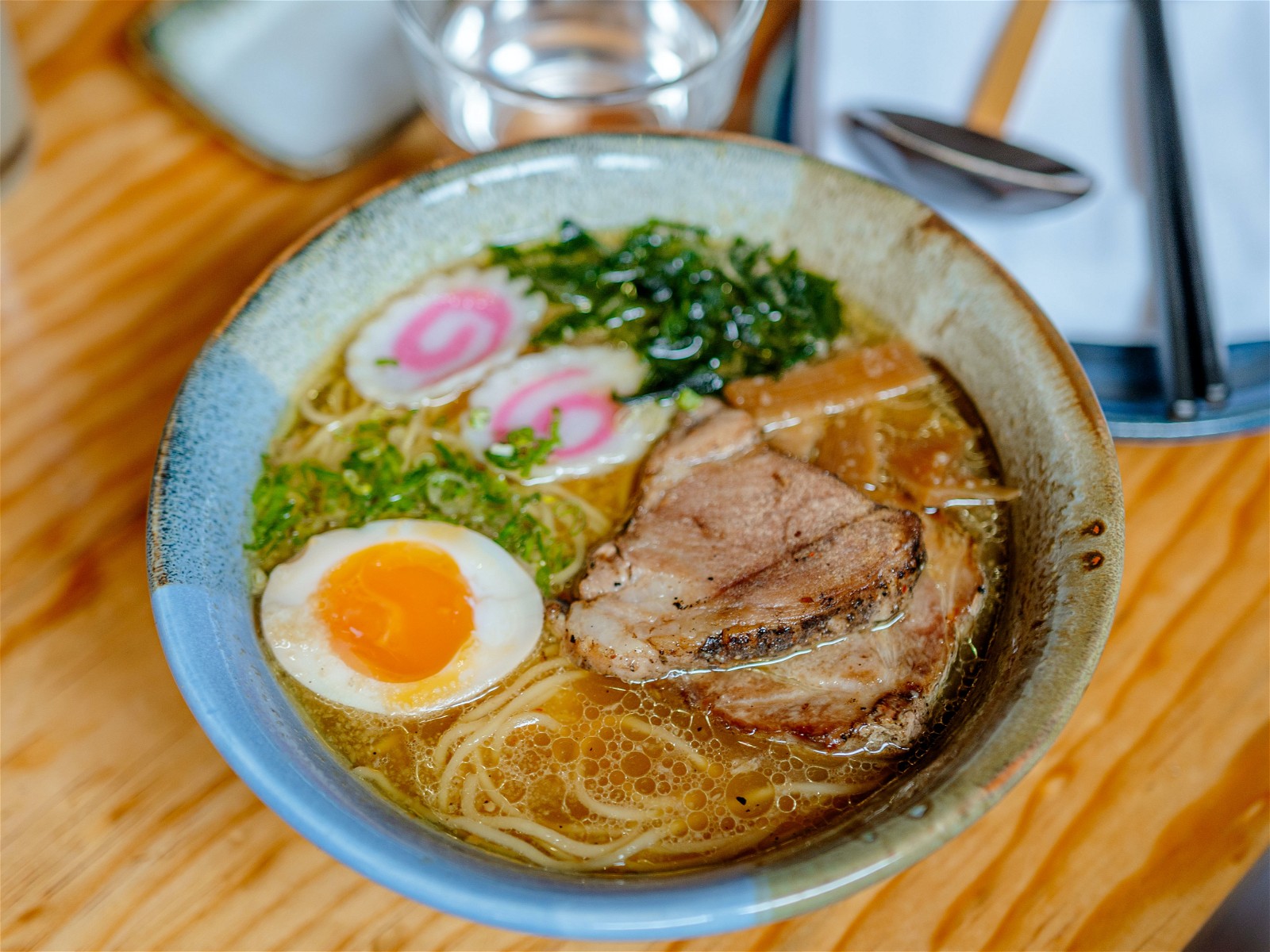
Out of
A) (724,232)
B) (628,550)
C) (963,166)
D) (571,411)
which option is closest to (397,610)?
(628,550)

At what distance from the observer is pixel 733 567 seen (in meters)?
1.96

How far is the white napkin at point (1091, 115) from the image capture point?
243cm

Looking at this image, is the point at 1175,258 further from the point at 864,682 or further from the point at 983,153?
the point at 864,682

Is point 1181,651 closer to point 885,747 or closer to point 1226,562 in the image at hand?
point 1226,562

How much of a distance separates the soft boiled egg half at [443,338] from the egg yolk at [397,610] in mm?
475

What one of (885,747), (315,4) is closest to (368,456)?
(885,747)

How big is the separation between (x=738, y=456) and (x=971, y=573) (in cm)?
54

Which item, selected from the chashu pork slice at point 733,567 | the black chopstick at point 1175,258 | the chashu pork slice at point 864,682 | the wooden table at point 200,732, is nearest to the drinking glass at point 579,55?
the wooden table at point 200,732

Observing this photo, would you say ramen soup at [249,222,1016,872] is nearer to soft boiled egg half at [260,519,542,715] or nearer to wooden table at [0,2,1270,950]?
soft boiled egg half at [260,519,542,715]

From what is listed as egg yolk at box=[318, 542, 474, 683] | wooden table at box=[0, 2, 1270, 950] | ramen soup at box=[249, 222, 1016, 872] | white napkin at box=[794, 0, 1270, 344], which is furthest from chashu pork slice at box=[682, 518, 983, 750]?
white napkin at box=[794, 0, 1270, 344]

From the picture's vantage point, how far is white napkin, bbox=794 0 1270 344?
2.43m

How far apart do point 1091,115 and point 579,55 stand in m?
1.50

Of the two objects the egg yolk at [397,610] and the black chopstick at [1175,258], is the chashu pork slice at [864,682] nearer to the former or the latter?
the egg yolk at [397,610]

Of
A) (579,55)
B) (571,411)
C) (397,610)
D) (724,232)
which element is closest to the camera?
(397,610)
